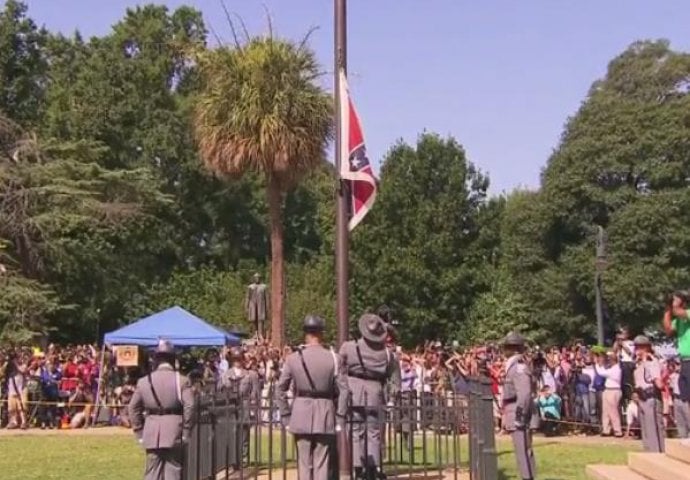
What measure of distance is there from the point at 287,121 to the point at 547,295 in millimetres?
18065

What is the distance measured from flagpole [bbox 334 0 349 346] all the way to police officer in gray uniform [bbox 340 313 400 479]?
65 cm

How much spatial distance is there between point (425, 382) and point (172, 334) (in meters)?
6.71

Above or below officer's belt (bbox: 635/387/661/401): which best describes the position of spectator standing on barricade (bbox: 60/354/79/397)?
above

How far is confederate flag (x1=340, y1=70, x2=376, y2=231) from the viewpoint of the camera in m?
13.4

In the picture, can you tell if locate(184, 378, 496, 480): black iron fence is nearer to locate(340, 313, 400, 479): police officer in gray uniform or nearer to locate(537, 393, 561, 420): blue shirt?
locate(340, 313, 400, 479): police officer in gray uniform

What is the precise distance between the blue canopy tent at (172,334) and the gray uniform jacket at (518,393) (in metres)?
14.9

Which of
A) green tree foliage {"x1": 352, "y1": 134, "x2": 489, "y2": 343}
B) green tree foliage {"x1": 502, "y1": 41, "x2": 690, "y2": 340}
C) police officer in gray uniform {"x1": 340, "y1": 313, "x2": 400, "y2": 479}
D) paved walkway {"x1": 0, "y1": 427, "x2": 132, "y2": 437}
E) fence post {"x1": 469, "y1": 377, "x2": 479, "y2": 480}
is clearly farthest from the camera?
green tree foliage {"x1": 352, "y1": 134, "x2": 489, "y2": 343}

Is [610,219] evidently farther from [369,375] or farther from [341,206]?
[369,375]

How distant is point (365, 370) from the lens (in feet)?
40.5

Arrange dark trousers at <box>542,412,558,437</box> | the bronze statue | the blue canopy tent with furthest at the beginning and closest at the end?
the bronze statue < the blue canopy tent < dark trousers at <box>542,412,558,437</box>

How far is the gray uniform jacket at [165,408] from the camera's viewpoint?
35.7ft

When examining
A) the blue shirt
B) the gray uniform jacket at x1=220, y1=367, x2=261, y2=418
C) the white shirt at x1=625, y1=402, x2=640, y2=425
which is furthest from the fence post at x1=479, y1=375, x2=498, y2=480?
the blue shirt

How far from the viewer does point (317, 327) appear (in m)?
11.1

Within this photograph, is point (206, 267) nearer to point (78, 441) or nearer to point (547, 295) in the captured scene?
point (547, 295)
